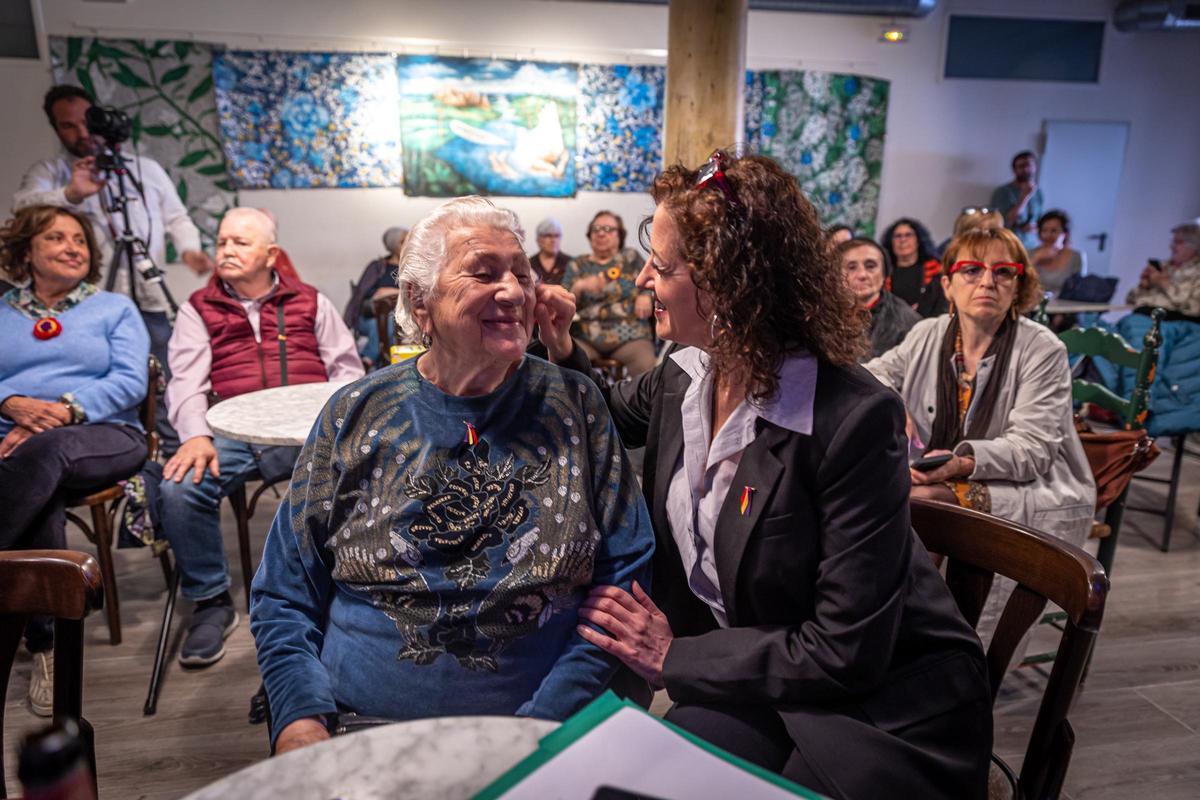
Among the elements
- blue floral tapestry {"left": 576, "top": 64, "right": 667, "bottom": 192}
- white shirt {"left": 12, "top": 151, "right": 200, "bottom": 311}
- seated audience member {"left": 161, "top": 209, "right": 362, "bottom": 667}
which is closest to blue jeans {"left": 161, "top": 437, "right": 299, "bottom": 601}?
seated audience member {"left": 161, "top": 209, "right": 362, "bottom": 667}

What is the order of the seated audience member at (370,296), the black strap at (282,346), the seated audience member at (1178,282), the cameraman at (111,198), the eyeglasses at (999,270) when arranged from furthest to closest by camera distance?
the seated audience member at (370,296)
the seated audience member at (1178,282)
the cameraman at (111,198)
the black strap at (282,346)
the eyeglasses at (999,270)

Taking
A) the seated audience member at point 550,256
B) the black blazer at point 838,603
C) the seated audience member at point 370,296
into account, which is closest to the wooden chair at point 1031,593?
the black blazer at point 838,603

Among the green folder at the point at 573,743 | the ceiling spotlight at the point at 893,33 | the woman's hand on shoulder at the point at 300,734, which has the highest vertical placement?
the ceiling spotlight at the point at 893,33

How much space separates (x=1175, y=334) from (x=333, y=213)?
18.8ft

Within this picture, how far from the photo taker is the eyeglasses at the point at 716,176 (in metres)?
1.22

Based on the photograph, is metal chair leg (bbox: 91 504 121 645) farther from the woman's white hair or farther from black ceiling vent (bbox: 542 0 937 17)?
black ceiling vent (bbox: 542 0 937 17)

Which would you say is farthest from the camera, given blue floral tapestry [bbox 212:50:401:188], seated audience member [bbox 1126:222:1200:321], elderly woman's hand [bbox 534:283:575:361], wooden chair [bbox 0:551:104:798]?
blue floral tapestry [bbox 212:50:401:188]

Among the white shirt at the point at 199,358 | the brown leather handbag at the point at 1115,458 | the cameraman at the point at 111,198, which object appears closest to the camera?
the brown leather handbag at the point at 1115,458

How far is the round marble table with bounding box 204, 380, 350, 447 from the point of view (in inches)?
77.8

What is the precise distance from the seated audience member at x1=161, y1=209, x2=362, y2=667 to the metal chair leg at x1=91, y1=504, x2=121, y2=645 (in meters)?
0.22

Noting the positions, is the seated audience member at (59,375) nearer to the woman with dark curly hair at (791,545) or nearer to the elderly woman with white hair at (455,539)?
the elderly woman with white hair at (455,539)

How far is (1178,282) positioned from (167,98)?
6849 millimetres

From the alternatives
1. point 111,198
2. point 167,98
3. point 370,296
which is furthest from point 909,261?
point 167,98

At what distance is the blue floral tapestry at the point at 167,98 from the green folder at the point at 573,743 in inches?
244
